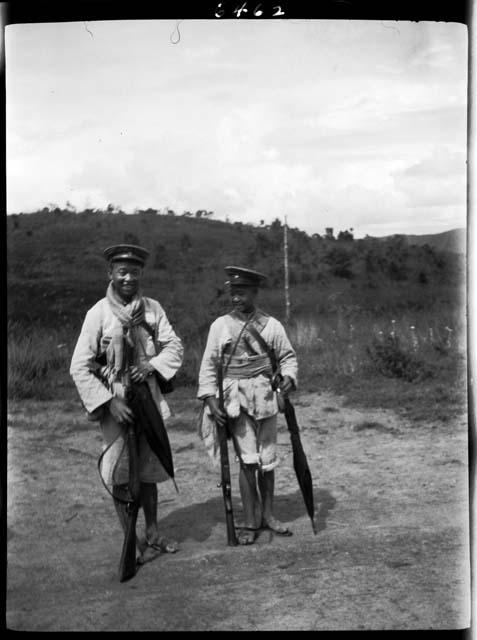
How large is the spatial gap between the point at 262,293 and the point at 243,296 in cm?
386

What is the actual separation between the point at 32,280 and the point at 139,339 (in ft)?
4.70

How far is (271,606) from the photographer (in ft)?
16.5

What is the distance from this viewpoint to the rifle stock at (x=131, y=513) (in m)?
5.23

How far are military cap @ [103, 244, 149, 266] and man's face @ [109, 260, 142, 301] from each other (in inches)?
1.3

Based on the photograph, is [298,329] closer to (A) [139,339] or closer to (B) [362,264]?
(B) [362,264]

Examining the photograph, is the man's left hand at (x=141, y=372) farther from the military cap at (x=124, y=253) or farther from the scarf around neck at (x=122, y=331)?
the military cap at (x=124, y=253)

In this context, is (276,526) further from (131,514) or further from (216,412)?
(131,514)

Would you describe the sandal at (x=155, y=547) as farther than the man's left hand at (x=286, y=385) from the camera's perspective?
No

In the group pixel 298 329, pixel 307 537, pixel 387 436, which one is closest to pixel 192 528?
pixel 307 537

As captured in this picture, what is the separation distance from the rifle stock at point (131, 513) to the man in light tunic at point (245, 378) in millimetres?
646

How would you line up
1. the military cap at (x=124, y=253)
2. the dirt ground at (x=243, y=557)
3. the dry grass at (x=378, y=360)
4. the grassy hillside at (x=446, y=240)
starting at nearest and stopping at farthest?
the dirt ground at (x=243, y=557) < the military cap at (x=124, y=253) < the grassy hillside at (x=446, y=240) < the dry grass at (x=378, y=360)

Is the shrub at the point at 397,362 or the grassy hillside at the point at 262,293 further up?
the grassy hillside at the point at 262,293

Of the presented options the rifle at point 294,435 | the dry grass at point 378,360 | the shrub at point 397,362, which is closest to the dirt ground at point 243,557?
the rifle at point 294,435
